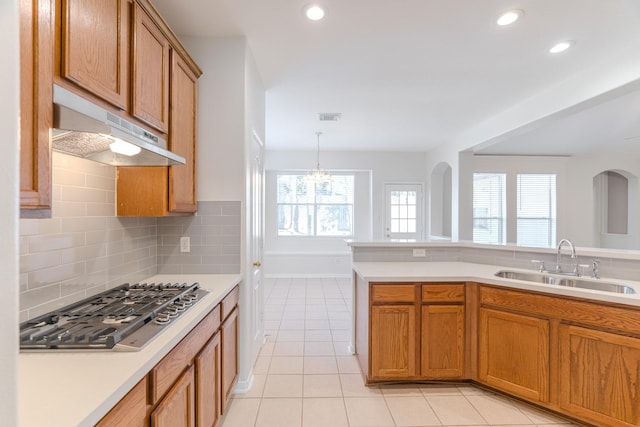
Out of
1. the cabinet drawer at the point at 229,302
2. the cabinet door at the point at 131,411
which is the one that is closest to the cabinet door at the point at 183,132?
the cabinet drawer at the point at 229,302

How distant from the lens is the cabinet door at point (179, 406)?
111cm

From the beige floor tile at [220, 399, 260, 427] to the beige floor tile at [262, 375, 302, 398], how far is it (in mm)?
135

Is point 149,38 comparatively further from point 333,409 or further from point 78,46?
point 333,409

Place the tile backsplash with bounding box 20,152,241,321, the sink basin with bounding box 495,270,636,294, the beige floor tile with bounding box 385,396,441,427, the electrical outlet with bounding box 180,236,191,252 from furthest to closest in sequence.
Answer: the electrical outlet with bounding box 180,236,191,252 → the sink basin with bounding box 495,270,636,294 → the beige floor tile with bounding box 385,396,441,427 → the tile backsplash with bounding box 20,152,241,321

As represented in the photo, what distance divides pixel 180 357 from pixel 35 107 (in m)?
1.05

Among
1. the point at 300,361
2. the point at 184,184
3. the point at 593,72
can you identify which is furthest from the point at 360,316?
the point at 593,72

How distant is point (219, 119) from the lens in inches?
89.2

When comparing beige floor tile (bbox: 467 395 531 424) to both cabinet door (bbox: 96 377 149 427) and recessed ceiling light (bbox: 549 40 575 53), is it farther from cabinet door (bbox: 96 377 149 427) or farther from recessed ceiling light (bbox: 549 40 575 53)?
recessed ceiling light (bbox: 549 40 575 53)

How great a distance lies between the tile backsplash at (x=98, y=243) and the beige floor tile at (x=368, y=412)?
1.30 meters

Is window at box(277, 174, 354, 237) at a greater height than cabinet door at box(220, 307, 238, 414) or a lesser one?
greater

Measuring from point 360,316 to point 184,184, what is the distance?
1.83 meters

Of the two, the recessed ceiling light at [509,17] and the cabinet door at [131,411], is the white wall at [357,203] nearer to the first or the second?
the recessed ceiling light at [509,17]

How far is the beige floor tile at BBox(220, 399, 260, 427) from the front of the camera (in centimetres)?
197

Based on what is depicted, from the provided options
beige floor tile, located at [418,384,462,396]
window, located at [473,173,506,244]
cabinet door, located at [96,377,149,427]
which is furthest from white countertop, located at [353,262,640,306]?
window, located at [473,173,506,244]
